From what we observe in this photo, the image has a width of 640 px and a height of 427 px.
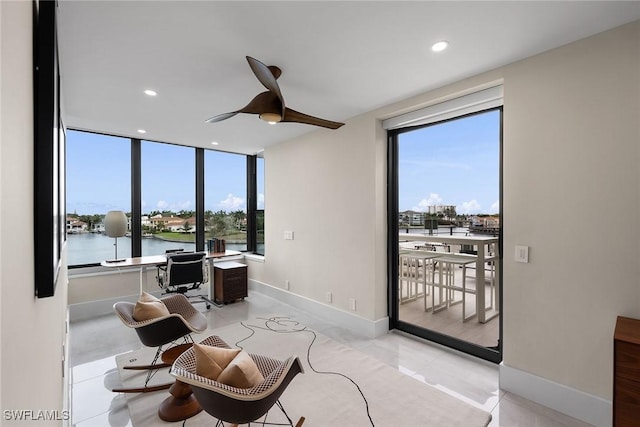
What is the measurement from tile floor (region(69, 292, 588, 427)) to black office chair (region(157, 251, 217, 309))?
0.59 meters

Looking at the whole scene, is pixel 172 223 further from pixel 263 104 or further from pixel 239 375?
pixel 239 375

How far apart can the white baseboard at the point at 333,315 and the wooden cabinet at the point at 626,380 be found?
6.76 ft

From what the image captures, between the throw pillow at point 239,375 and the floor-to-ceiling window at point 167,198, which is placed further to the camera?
the floor-to-ceiling window at point 167,198

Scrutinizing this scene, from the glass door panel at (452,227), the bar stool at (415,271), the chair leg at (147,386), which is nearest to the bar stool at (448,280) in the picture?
the glass door panel at (452,227)

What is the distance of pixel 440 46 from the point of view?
2.14 meters

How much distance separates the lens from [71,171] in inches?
165

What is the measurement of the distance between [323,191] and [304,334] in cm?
182

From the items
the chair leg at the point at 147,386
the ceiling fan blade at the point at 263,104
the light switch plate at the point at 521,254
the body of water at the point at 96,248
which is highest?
the ceiling fan blade at the point at 263,104

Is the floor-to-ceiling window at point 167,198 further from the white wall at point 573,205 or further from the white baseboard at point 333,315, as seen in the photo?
the white wall at point 573,205

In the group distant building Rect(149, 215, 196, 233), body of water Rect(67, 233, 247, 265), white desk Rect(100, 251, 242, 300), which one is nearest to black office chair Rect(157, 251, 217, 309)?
white desk Rect(100, 251, 242, 300)

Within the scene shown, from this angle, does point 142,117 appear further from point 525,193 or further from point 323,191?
point 525,193

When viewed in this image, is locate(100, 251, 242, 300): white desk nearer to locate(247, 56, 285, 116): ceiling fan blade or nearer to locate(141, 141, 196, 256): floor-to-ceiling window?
locate(141, 141, 196, 256): floor-to-ceiling window

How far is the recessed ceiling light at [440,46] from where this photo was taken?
2.09 metres

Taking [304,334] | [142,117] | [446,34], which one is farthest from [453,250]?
[142,117]
